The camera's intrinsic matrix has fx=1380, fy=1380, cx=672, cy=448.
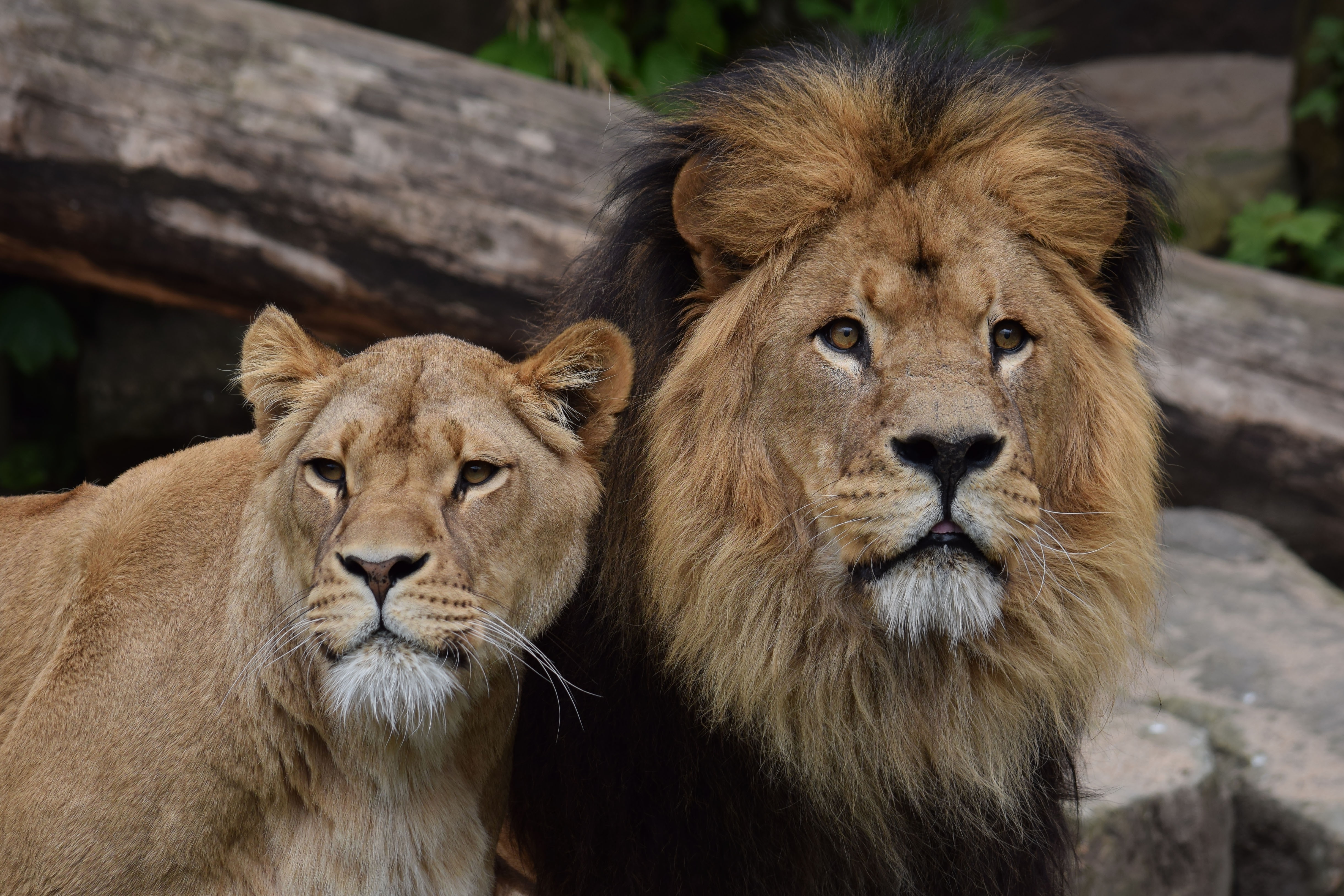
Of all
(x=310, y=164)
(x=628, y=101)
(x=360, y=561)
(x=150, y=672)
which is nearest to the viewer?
(x=360, y=561)

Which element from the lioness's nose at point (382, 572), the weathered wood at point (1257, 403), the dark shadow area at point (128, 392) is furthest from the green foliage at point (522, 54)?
the lioness's nose at point (382, 572)

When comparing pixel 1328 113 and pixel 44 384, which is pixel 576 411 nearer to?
pixel 44 384

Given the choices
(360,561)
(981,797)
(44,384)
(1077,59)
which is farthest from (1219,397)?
(1077,59)

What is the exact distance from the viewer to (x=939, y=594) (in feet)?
7.61

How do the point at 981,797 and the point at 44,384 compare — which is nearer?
the point at 981,797

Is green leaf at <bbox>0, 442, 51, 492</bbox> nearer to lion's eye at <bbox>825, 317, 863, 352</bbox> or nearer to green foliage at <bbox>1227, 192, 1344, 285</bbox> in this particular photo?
lion's eye at <bbox>825, 317, 863, 352</bbox>

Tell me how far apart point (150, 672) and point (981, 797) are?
161 centimetres

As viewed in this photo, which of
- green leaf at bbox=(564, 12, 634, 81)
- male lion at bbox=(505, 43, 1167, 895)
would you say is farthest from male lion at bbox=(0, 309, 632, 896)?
green leaf at bbox=(564, 12, 634, 81)

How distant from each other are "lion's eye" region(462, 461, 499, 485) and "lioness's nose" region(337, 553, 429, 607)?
0.82 feet

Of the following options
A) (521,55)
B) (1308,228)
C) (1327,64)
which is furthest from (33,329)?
(1327,64)

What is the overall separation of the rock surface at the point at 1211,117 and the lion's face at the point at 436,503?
5.26 meters

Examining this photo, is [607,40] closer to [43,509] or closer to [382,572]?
[43,509]

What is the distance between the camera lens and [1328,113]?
24.0 feet

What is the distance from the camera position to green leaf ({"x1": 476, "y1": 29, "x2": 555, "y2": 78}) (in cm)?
623
